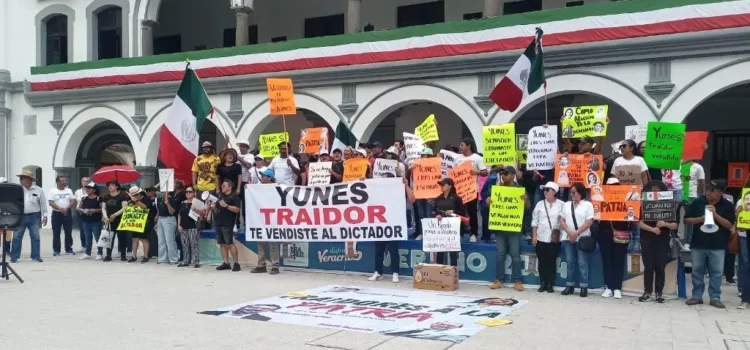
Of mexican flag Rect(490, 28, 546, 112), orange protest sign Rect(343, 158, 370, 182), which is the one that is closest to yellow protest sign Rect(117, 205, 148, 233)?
orange protest sign Rect(343, 158, 370, 182)

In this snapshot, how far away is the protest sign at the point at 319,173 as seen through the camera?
12.7 metres

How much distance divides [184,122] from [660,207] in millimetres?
8565

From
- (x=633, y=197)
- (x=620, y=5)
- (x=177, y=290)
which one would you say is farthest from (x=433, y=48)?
(x=177, y=290)

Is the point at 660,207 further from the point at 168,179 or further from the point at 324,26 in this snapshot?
the point at 324,26

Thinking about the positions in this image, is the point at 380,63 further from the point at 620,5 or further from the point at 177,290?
the point at 177,290

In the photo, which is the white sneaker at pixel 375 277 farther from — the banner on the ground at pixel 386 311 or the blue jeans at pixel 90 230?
the blue jeans at pixel 90 230

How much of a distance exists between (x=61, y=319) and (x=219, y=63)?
1265 cm

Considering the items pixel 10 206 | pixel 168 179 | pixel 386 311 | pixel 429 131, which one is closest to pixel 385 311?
pixel 386 311

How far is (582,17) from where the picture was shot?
14984mm

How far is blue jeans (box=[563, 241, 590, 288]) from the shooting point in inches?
407

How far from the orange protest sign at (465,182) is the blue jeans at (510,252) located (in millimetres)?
860

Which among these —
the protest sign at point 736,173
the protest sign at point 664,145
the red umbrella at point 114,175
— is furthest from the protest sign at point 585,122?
the red umbrella at point 114,175

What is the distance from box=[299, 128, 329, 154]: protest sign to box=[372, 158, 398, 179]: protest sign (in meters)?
3.20

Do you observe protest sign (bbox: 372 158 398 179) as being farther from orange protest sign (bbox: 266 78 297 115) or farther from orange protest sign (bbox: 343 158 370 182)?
orange protest sign (bbox: 266 78 297 115)
